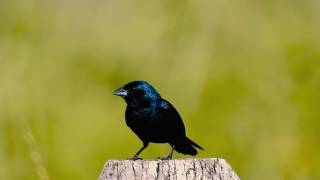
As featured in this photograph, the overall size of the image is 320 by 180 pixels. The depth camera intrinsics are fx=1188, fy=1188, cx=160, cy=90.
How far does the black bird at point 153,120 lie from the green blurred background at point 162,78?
0.76 m

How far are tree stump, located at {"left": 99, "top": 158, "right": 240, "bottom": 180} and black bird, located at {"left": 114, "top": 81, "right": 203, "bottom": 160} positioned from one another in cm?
114

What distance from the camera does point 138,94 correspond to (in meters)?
4.67

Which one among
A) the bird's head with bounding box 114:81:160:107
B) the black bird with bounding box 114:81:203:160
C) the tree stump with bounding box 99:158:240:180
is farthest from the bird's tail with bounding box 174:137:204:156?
the tree stump with bounding box 99:158:240:180

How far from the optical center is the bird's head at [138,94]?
4641 millimetres

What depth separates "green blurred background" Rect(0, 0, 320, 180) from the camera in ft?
20.6

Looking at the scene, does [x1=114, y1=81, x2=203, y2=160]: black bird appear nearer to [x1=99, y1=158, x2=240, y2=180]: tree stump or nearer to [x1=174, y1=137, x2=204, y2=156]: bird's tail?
[x1=174, y1=137, x2=204, y2=156]: bird's tail

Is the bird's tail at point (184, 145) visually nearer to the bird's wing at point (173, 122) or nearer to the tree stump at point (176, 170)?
the bird's wing at point (173, 122)

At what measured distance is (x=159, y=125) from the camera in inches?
180

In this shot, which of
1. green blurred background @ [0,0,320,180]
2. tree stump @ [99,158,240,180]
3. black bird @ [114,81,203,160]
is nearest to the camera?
tree stump @ [99,158,240,180]

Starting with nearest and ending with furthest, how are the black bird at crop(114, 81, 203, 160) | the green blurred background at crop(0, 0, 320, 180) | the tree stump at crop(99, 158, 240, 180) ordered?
the tree stump at crop(99, 158, 240, 180) < the black bird at crop(114, 81, 203, 160) < the green blurred background at crop(0, 0, 320, 180)

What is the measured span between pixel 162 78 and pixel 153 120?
2.37 m

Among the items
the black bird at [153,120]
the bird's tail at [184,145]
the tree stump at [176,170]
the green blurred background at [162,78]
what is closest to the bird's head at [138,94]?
the black bird at [153,120]

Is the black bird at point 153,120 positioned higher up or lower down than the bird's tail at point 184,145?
higher up

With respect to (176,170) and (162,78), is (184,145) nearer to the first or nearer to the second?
(176,170)
